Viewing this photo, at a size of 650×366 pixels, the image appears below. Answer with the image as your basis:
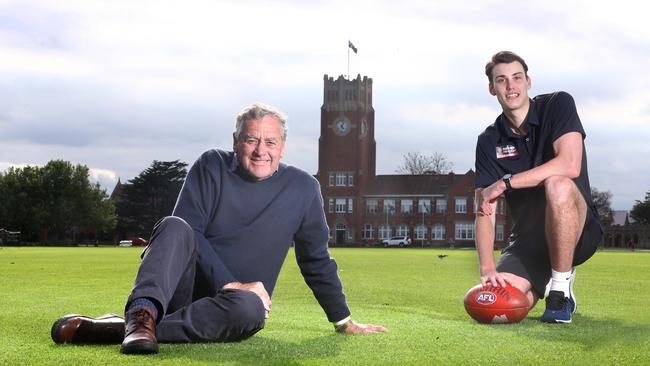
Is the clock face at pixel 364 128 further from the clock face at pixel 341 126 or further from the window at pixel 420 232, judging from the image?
the window at pixel 420 232

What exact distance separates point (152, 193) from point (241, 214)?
84276 mm

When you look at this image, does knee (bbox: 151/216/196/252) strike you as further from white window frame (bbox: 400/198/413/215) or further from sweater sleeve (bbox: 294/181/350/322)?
white window frame (bbox: 400/198/413/215)

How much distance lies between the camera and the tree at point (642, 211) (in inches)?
4163

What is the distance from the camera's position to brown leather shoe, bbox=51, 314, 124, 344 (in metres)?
5.12

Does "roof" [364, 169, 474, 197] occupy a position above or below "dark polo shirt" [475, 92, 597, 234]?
above

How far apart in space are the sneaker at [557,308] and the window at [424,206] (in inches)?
3542

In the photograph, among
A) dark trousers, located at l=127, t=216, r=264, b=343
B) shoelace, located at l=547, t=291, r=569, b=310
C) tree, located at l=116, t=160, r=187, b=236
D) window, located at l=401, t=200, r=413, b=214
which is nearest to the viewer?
dark trousers, located at l=127, t=216, r=264, b=343

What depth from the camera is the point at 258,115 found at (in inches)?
A: 201

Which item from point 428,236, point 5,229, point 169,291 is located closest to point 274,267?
point 169,291

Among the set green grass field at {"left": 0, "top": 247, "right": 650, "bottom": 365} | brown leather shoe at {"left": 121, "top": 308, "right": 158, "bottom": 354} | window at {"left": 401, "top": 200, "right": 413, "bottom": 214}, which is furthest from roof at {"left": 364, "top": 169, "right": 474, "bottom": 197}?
brown leather shoe at {"left": 121, "top": 308, "right": 158, "bottom": 354}

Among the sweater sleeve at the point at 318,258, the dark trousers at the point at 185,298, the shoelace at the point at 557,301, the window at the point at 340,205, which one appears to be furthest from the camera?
the window at the point at 340,205

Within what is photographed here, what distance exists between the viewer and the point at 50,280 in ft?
46.8

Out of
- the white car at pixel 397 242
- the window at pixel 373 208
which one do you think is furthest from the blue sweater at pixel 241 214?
the window at pixel 373 208

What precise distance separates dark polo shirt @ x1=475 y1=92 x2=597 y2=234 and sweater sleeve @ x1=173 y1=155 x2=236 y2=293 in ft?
8.00
